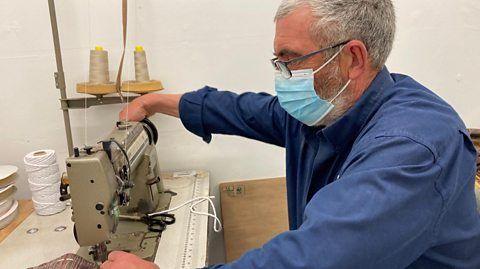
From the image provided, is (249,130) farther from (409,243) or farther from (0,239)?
(0,239)

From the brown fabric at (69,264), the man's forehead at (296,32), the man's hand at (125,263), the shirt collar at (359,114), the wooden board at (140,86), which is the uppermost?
the man's forehead at (296,32)

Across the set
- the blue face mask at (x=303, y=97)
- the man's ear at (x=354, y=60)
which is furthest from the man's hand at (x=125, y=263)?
the man's ear at (x=354, y=60)

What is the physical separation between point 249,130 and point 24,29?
1.04 m

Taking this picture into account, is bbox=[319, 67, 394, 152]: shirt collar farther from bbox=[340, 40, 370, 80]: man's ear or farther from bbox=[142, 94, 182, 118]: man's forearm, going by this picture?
bbox=[142, 94, 182, 118]: man's forearm

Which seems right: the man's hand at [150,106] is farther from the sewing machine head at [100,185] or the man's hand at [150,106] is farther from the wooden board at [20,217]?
the wooden board at [20,217]

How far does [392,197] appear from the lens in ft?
2.14

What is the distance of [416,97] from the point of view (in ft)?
2.86

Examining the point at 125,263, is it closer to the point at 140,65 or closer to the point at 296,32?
the point at 296,32

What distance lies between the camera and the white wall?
5.34ft

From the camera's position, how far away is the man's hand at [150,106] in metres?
1.51

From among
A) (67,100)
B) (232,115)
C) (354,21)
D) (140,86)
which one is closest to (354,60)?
(354,21)

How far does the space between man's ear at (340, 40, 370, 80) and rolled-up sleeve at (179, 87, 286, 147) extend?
0.46m

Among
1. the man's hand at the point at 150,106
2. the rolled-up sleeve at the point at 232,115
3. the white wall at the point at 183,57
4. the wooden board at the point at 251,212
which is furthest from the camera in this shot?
the wooden board at the point at 251,212

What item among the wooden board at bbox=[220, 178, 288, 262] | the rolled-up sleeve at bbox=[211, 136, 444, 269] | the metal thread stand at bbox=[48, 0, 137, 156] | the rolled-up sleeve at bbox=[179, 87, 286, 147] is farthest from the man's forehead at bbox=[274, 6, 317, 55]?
the wooden board at bbox=[220, 178, 288, 262]
